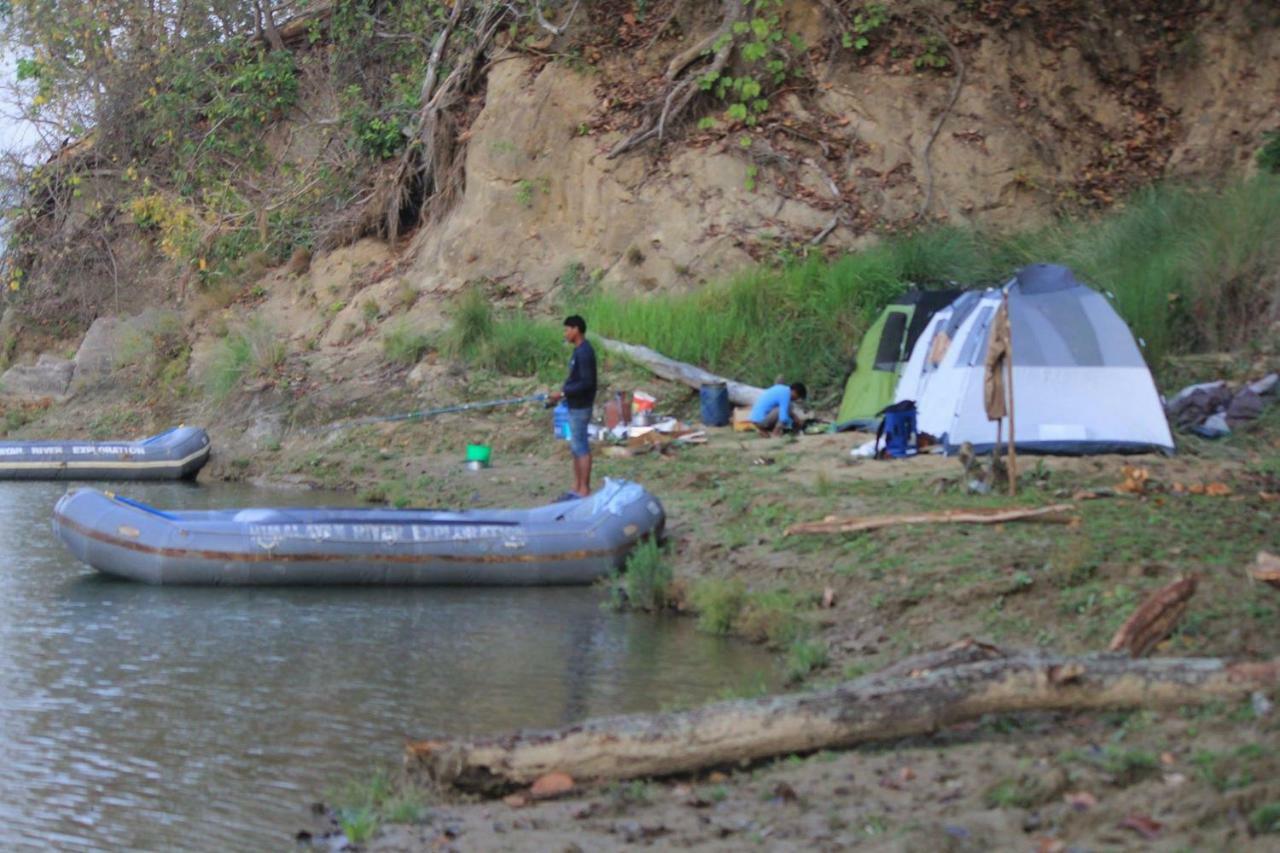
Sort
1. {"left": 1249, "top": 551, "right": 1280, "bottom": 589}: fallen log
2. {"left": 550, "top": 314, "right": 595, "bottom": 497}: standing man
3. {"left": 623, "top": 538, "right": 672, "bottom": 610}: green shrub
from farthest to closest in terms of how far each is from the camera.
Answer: {"left": 550, "top": 314, "right": 595, "bottom": 497}: standing man
{"left": 623, "top": 538, "right": 672, "bottom": 610}: green shrub
{"left": 1249, "top": 551, "right": 1280, "bottom": 589}: fallen log

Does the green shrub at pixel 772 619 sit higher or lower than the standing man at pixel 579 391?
lower

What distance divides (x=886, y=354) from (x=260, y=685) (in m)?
9.28

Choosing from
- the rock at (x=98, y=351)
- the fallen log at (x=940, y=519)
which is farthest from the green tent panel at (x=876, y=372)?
the rock at (x=98, y=351)

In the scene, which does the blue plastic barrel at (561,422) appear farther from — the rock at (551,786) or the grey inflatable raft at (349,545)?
the rock at (551,786)

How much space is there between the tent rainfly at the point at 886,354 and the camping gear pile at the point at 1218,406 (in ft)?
9.27

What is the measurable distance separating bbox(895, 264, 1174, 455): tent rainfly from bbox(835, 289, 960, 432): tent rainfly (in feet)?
4.83

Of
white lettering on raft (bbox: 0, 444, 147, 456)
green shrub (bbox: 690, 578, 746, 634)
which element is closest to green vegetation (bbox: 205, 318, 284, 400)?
white lettering on raft (bbox: 0, 444, 147, 456)

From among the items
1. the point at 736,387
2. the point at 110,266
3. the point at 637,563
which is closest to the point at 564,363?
the point at 736,387

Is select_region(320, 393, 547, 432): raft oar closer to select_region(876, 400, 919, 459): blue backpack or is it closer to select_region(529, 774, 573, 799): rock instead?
select_region(876, 400, 919, 459): blue backpack

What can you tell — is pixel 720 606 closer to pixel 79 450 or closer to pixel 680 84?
pixel 79 450

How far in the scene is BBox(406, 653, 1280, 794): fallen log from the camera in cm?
619

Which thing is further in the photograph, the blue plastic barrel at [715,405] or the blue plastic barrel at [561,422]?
the blue plastic barrel at [715,405]

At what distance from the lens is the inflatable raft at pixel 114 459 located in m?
19.3

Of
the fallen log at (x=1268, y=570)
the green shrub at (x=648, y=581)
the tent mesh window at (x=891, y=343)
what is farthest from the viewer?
the tent mesh window at (x=891, y=343)
